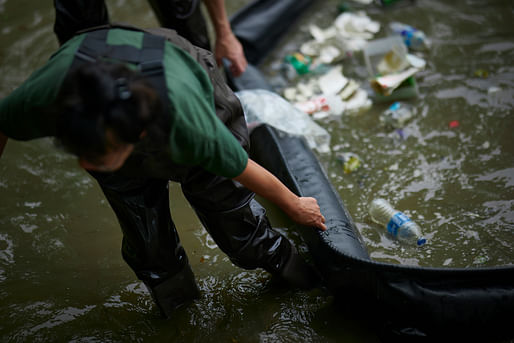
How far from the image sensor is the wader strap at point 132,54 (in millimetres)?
932

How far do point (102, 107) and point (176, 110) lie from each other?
0.15 meters

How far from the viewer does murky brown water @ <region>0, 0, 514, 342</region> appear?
1532mm

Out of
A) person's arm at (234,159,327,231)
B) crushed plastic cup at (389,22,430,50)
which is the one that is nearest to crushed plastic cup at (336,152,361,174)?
person's arm at (234,159,327,231)

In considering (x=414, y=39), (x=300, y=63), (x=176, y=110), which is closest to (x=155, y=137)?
(x=176, y=110)

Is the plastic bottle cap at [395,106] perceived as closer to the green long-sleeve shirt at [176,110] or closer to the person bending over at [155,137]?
the person bending over at [155,137]

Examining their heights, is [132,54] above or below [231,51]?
above

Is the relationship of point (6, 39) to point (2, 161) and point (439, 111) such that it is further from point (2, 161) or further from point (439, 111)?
point (439, 111)

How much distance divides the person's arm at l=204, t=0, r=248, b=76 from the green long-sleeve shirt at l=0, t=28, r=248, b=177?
109cm

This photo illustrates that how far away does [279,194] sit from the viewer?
1.25m

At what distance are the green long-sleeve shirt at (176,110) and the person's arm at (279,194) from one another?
3.3 inches

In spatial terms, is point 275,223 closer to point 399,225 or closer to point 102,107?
point 399,225

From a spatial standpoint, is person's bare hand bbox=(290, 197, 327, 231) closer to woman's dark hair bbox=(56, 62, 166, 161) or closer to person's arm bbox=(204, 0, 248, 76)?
woman's dark hair bbox=(56, 62, 166, 161)

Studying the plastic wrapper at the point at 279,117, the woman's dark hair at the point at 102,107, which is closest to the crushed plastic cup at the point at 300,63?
the plastic wrapper at the point at 279,117

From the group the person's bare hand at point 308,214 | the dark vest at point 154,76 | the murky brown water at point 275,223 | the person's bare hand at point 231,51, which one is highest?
the dark vest at point 154,76
